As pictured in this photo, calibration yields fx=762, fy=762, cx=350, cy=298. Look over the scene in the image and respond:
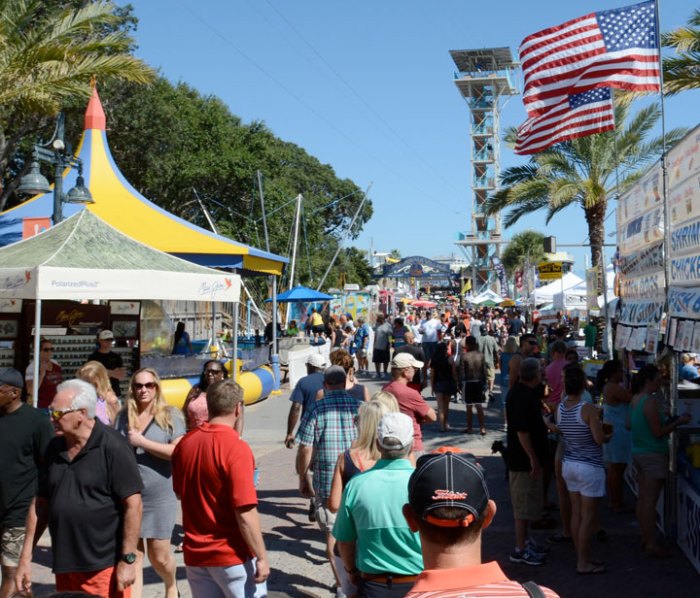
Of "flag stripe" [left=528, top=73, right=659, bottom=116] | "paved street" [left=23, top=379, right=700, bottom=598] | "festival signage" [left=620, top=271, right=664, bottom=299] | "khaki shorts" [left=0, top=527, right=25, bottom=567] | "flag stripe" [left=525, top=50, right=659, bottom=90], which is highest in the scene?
"flag stripe" [left=525, top=50, right=659, bottom=90]

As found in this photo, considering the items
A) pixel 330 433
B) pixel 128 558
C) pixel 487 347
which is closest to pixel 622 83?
pixel 330 433

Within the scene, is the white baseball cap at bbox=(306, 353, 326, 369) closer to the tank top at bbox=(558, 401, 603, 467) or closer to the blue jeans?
the tank top at bbox=(558, 401, 603, 467)

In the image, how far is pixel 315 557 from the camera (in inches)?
261

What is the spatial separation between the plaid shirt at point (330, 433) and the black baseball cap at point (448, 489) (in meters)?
3.01

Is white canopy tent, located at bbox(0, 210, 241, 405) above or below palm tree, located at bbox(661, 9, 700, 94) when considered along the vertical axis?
below

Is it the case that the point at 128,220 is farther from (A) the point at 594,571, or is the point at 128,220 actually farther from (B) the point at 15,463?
(A) the point at 594,571

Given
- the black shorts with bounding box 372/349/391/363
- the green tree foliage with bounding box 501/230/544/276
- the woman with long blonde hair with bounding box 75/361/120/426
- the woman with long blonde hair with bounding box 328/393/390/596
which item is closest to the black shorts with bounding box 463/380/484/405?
the woman with long blonde hair with bounding box 75/361/120/426

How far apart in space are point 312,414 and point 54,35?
12106 mm

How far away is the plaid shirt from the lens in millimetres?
5266

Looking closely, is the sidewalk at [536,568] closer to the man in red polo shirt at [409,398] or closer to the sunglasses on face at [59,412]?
the man in red polo shirt at [409,398]

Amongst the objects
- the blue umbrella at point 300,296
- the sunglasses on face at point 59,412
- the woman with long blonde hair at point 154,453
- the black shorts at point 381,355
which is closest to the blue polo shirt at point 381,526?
the sunglasses on face at point 59,412

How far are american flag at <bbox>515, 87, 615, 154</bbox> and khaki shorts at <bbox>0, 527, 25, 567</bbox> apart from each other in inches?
317

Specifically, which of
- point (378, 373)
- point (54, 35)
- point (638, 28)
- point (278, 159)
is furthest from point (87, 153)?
point (278, 159)

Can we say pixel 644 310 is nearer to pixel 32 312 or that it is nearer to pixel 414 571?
pixel 414 571
